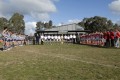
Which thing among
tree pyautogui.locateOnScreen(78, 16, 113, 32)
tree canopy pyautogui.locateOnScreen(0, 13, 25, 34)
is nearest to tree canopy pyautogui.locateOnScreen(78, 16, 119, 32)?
tree pyautogui.locateOnScreen(78, 16, 113, 32)

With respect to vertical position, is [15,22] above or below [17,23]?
above

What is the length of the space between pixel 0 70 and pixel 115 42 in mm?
21812

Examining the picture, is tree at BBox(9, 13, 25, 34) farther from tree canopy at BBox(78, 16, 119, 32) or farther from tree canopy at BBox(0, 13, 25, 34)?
tree canopy at BBox(78, 16, 119, 32)

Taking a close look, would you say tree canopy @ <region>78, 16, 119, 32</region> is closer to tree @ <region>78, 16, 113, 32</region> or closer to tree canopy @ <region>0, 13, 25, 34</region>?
tree @ <region>78, 16, 113, 32</region>

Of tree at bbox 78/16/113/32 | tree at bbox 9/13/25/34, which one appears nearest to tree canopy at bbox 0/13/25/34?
tree at bbox 9/13/25/34

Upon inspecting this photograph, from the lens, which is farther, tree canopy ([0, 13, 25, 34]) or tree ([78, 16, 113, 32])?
tree canopy ([0, 13, 25, 34])

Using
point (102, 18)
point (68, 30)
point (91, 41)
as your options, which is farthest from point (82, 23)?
point (91, 41)

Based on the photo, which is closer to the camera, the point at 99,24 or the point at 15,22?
the point at 99,24

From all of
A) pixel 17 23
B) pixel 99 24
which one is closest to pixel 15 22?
pixel 17 23

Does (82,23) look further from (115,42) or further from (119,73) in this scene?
(119,73)

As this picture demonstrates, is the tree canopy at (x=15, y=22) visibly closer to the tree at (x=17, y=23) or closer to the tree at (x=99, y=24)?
the tree at (x=17, y=23)

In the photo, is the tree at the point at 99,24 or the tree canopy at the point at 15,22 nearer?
the tree at the point at 99,24

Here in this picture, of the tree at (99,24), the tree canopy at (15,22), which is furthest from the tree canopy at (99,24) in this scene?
the tree canopy at (15,22)

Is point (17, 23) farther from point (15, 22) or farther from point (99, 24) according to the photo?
point (99, 24)
